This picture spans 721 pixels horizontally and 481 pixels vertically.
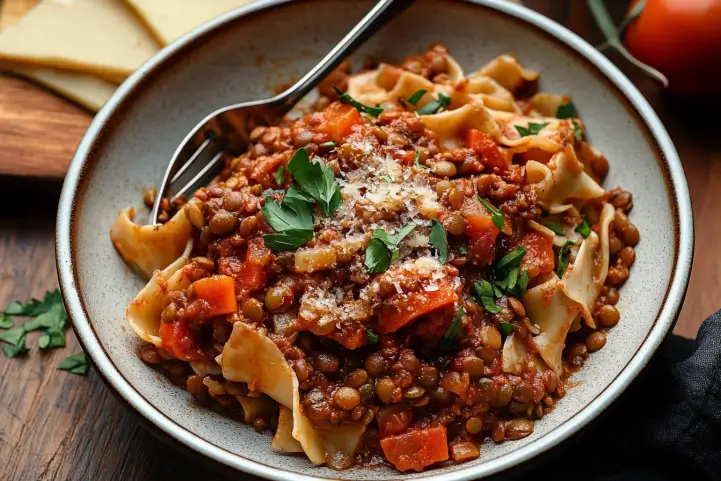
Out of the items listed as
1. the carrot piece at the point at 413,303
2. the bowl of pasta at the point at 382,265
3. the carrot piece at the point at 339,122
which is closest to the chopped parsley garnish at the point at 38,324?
the bowl of pasta at the point at 382,265

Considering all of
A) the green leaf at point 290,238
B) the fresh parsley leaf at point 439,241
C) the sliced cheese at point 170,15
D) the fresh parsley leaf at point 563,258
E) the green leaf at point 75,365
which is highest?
the sliced cheese at point 170,15

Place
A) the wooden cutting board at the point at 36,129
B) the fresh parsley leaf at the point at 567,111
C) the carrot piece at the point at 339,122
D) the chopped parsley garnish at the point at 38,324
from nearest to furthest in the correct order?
1. the carrot piece at the point at 339,122
2. the chopped parsley garnish at the point at 38,324
3. the fresh parsley leaf at the point at 567,111
4. the wooden cutting board at the point at 36,129

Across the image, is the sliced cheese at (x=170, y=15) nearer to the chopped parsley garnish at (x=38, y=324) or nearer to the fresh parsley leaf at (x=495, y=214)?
the chopped parsley garnish at (x=38, y=324)

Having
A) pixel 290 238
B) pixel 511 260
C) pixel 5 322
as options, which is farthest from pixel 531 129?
pixel 5 322

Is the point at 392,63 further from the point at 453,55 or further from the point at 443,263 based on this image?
the point at 443,263

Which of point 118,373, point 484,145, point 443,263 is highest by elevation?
point 484,145

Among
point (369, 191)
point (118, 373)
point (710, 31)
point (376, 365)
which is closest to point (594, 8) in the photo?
point (710, 31)

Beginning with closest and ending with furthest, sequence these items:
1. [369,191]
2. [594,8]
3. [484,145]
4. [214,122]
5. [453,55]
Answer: [369,191], [484,145], [214,122], [453,55], [594,8]
